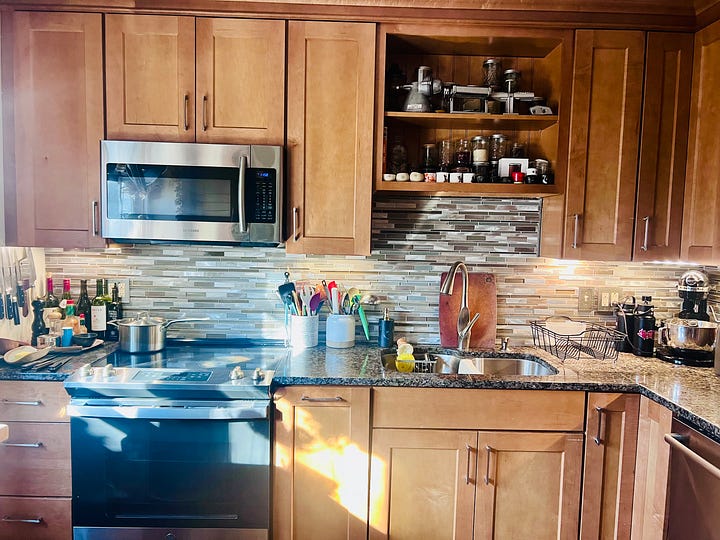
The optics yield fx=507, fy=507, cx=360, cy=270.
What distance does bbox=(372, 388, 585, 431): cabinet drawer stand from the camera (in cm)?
188

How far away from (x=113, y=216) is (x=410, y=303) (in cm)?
137

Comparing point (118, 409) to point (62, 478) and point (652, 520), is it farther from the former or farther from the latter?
point (652, 520)

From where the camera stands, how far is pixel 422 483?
190 cm

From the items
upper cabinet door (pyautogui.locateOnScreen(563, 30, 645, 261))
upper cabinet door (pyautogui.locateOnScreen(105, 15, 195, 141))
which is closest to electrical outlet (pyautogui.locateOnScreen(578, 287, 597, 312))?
upper cabinet door (pyautogui.locateOnScreen(563, 30, 645, 261))

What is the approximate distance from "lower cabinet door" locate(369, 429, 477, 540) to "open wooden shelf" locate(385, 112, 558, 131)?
127 cm

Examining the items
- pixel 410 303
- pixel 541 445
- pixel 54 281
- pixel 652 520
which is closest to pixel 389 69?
pixel 410 303

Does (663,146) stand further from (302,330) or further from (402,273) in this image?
(302,330)

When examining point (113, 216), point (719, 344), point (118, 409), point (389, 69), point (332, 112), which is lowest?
point (118, 409)

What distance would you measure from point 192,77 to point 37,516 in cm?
177

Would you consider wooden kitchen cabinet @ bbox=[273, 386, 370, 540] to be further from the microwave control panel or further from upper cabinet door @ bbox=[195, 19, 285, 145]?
upper cabinet door @ bbox=[195, 19, 285, 145]

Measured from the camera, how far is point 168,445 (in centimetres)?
184

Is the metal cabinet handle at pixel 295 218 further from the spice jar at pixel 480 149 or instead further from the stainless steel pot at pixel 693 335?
the stainless steel pot at pixel 693 335

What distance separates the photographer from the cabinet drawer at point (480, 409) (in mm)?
1883

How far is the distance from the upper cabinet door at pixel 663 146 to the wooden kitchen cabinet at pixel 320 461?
1.40 m
